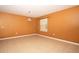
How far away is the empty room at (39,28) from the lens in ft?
15.0

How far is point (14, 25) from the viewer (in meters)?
8.58

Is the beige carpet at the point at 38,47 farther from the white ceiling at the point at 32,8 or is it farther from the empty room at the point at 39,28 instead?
the white ceiling at the point at 32,8

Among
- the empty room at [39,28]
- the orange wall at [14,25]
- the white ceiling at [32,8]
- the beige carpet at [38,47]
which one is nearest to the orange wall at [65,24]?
the empty room at [39,28]

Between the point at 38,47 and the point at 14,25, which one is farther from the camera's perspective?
the point at 14,25

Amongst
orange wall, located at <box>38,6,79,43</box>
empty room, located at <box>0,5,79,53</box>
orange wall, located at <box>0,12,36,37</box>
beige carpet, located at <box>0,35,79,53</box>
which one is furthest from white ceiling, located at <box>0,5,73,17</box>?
beige carpet, located at <box>0,35,79,53</box>

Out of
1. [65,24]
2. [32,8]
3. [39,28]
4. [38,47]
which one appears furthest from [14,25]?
[38,47]

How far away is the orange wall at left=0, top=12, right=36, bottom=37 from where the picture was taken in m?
7.44

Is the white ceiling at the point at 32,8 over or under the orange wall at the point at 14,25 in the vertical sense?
over

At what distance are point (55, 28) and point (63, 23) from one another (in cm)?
110

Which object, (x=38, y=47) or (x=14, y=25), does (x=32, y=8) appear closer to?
(x=38, y=47)

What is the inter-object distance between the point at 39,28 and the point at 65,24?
5.08 m
